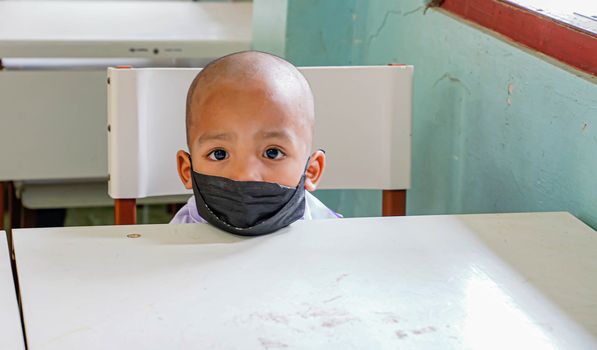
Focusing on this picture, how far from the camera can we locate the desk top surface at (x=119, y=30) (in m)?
2.44

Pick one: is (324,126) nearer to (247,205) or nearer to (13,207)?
(247,205)

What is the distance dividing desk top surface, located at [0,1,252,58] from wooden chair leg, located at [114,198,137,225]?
1.00 metres

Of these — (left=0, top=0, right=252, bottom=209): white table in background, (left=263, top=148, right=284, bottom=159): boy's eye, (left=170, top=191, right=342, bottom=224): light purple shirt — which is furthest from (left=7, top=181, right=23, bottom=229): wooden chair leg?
(left=263, top=148, right=284, bottom=159): boy's eye

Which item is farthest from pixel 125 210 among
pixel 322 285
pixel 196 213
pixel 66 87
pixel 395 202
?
pixel 66 87

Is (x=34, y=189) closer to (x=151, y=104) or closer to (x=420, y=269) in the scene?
(x=151, y=104)

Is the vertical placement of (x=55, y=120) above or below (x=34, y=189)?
above

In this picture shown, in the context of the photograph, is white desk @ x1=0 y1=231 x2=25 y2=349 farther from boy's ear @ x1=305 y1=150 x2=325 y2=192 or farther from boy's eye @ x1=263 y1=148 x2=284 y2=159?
boy's ear @ x1=305 y1=150 x2=325 y2=192

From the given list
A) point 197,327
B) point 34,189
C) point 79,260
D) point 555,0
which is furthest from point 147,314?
point 34,189

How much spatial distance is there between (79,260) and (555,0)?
2.94ft

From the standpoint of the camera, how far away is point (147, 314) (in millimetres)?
931

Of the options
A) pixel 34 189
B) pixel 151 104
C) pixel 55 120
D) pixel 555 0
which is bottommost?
pixel 34 189

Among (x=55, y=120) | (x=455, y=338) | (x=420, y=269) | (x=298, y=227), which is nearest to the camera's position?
(x=455, y=338)

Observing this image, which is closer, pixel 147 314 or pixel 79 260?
pixel 147 314

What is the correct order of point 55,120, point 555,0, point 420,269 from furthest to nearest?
point 55,120 < point 555,0 < point 420,269
